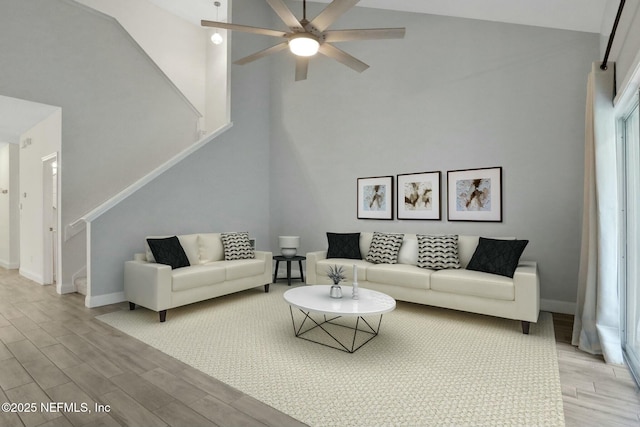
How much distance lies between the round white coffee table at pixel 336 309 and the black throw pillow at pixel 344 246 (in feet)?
4.37

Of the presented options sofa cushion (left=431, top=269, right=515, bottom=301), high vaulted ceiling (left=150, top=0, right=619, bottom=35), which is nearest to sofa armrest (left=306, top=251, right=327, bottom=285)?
sofa cushion (left=431, top=269, right=515, bottom=301)

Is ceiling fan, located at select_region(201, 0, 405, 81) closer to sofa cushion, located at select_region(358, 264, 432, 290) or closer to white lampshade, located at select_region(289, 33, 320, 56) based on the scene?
white lampshade, located at select_region(289, 33, 320, 56)

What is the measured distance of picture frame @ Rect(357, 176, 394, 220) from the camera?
5156 millimetres

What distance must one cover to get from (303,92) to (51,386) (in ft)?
17.6

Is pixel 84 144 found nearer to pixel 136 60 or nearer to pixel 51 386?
pixel 136 60

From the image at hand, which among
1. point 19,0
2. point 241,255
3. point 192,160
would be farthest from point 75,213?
point 19,0

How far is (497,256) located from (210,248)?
3.66m

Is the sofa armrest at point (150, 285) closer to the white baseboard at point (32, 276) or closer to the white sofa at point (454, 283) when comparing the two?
the white sofa at point (454, 283)

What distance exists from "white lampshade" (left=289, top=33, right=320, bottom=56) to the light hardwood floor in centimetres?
283

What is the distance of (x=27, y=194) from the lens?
5918mm

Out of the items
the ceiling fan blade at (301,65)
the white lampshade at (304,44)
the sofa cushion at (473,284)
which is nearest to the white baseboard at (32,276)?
the ceiling fan blade at (301,65)

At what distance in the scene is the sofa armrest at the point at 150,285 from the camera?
3.54 meters

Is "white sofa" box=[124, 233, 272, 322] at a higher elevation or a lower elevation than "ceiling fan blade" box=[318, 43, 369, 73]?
lower

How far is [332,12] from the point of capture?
105 inches
